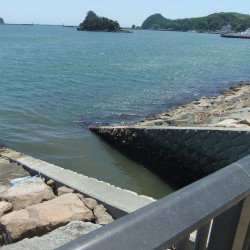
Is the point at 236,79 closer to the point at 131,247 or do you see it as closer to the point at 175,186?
the point at 175,186

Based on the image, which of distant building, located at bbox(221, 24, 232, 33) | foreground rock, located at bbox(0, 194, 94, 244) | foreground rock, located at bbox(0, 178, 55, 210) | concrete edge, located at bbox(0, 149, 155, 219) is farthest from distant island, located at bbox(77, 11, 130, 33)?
foreground rock, located at bbox(0, 194, 94, 244)

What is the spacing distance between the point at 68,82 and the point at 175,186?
1687cm

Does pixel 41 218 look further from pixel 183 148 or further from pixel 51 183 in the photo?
pixel 183 148

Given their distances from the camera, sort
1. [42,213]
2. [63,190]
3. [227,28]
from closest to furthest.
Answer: [42,213] < [63,190] < [227,28]

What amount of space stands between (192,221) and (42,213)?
11.0 ft

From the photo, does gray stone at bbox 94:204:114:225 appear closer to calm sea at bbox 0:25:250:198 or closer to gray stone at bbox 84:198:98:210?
gray stone at bbox 84:198:98:210

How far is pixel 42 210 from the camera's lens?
4.35 metres

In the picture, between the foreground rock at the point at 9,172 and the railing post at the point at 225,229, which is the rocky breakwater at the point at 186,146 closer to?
the foreground rock at the point at 9,172

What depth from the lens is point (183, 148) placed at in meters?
8.57

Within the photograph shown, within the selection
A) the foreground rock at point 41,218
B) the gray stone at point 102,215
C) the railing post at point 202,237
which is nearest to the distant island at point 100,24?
the gray stone at point 102,215

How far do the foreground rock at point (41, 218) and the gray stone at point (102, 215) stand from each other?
89mm

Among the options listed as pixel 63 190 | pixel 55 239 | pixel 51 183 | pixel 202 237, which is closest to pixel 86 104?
pixel 51 183

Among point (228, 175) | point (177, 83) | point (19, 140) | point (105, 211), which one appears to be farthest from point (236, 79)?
point (228, 175)

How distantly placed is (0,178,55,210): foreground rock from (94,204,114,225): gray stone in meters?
0.75
